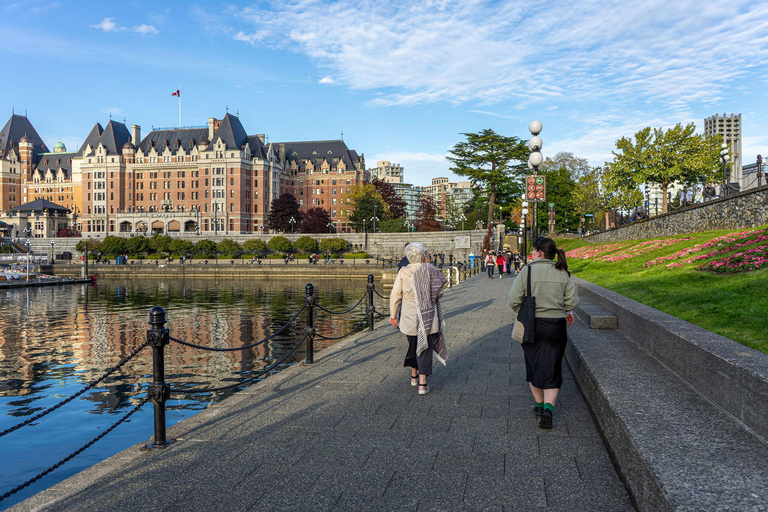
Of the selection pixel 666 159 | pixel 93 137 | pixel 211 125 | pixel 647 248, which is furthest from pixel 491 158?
pixel 93 137

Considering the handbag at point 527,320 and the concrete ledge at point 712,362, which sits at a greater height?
the handbag at point 527,320

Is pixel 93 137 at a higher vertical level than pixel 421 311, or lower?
higher

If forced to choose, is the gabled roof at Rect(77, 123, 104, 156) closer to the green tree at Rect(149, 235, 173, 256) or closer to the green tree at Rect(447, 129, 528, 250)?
the green tree at Rect(149, 235, 173, 256)

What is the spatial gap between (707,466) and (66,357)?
15732 mm

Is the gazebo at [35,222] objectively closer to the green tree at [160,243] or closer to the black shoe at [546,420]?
the green tree at [160,243]

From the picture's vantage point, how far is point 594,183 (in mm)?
67250

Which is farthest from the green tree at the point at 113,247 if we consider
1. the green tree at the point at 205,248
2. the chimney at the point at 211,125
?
the chimney at the point at 211,125

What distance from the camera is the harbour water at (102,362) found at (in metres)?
7.90

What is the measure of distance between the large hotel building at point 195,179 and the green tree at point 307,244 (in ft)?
85.7

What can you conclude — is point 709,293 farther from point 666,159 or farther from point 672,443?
point 666,159

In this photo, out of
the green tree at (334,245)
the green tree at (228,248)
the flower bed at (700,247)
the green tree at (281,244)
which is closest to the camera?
the flower bed at (700,247)

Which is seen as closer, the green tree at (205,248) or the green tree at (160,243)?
the green tree at (205,248)

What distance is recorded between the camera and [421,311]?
6812 mm

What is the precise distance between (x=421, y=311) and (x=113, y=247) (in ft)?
259
